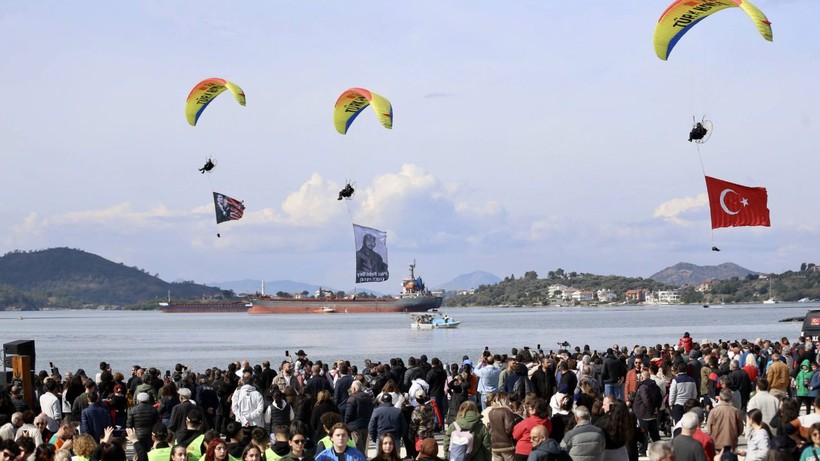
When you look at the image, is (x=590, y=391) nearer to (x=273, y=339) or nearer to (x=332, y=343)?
(x=332, y=343)

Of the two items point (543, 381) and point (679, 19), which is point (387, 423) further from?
point (679, 19)

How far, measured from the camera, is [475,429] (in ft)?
35.3

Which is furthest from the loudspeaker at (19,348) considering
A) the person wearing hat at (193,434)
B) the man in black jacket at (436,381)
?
the person wearing hat at (193,434)

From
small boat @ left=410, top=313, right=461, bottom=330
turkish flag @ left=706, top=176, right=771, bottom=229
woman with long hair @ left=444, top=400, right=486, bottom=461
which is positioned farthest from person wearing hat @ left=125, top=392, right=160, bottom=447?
small boat @ left=410, top=313, right=461, bottom=330

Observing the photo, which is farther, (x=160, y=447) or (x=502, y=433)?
(x=502, y=433)

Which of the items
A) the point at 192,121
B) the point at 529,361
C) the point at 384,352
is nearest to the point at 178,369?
the point at 529,361

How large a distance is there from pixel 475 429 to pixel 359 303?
531 feet

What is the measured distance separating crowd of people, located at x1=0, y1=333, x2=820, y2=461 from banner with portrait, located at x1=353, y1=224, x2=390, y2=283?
3058 cm

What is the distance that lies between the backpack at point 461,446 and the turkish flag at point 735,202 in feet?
62.4

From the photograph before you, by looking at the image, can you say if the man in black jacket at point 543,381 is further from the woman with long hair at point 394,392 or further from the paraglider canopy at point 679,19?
the paraglider canopy at point 679,19

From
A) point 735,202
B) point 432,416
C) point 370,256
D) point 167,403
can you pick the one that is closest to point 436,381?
point 167,403

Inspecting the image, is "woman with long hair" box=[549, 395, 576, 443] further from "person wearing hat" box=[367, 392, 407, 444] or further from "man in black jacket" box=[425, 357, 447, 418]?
"man in black jacket" box=[425, 357, 447, 418]

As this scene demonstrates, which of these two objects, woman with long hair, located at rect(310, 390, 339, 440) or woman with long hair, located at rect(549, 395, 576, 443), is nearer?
woman with long hair, located at rect(549, 395, 576, 443)

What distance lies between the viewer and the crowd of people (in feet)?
30.8
